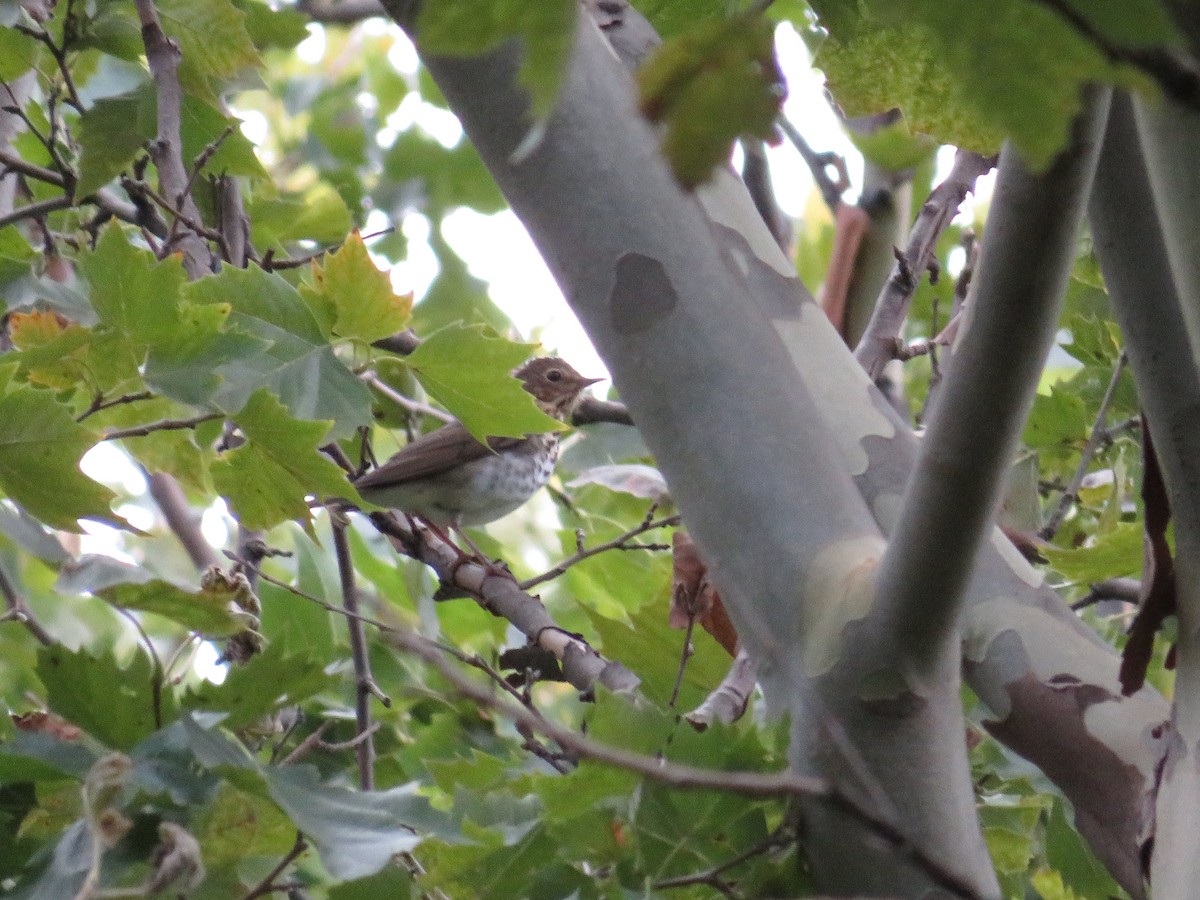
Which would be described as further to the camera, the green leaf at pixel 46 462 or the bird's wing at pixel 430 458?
the bird's wing at pixel 430 458

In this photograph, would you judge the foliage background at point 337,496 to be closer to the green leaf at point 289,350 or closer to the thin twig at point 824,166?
the green leaf at point 289,350

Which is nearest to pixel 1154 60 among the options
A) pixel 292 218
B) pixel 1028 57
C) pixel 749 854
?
pixel 1028 57

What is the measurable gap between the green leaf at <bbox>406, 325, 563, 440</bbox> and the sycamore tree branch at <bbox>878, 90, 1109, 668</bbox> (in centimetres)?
117

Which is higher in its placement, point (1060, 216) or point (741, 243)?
point (1060, 216)

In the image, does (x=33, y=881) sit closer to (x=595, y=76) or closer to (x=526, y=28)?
(x=595, y=76)

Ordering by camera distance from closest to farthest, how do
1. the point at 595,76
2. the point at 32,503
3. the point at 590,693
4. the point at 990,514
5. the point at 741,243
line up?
the point at 990,514 → the point at 595,76 → the point at 741,243 → the point at 32,503 → the point at 590,693

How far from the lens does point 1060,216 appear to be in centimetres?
102

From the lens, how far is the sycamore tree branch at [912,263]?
2520mm

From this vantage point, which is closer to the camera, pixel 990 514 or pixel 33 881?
pixel 990 514

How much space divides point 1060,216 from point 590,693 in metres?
1.35

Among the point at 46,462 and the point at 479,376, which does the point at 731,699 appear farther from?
the point at 46,462

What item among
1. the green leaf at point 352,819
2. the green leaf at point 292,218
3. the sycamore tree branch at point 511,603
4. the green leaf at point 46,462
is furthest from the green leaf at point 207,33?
the green leaf at point 352,819

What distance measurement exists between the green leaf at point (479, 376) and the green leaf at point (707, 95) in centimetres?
166

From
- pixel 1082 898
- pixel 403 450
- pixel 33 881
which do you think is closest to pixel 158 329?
pixel 33 881
